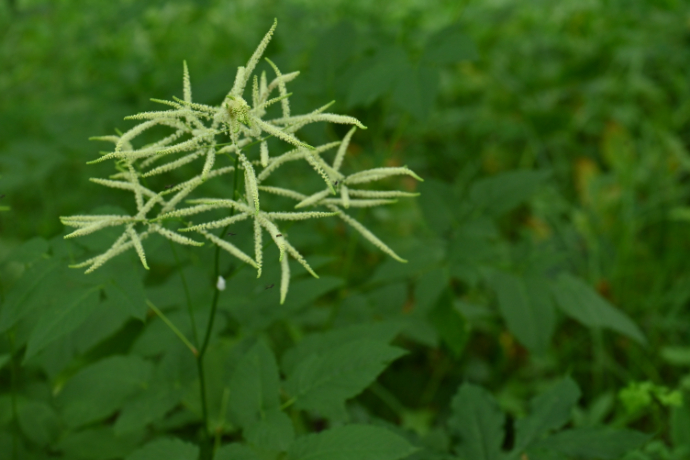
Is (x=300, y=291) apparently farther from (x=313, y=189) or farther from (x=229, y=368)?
(x=313, y=189)

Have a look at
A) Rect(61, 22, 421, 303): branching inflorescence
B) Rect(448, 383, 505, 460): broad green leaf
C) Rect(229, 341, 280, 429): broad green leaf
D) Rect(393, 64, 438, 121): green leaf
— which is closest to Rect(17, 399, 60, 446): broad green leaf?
Rect(229, 341, 280, 429): broad green leaf

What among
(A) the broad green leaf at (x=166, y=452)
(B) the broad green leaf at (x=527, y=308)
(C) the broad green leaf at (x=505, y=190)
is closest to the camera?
(A) the broad green leaf at (x=166, y=452)

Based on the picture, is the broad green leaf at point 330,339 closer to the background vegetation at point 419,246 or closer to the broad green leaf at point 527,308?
Result: the background vegetation at point 419,246

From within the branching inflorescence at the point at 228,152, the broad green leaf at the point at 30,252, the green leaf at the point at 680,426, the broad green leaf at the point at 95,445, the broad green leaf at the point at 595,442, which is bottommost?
the green leaf at the point at 680,426

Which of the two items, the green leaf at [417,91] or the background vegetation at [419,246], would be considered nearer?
the background vegetation at [419,246]

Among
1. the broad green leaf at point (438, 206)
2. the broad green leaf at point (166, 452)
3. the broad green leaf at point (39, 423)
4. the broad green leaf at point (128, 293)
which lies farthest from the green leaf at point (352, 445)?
the broad green leaf at point (438, 206)

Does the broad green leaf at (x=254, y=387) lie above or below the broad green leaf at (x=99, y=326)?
below
